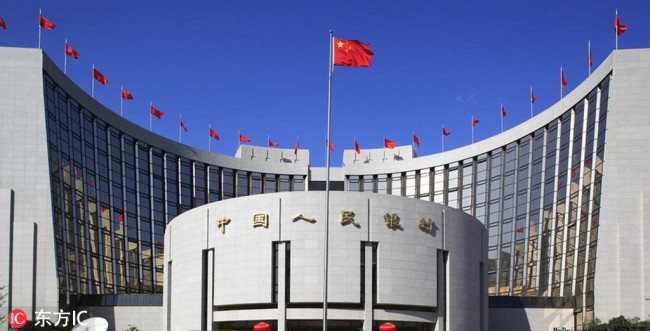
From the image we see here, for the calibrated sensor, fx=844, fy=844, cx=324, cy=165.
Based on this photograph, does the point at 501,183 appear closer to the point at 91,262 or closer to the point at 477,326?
the point at 477,326

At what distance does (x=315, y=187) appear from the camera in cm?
9581

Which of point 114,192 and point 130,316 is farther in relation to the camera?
point 114,192

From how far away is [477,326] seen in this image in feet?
200

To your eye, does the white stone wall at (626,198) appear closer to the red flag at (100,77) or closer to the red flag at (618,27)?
the red flag at (618,27)

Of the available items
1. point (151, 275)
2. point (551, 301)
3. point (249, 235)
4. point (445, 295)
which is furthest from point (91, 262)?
point (551, 301)

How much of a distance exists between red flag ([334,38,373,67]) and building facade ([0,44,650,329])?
1667 centimetres

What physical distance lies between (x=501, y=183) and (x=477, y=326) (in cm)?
2533

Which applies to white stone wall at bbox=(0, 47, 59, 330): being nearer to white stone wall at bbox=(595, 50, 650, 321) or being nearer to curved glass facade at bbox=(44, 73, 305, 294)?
curved glass facade at bbox=(44, 73, 305, 294)

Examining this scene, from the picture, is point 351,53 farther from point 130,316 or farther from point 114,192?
point 114,192

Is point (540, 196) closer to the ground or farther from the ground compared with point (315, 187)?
closer to the ground

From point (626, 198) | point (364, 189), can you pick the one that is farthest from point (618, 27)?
point (364, 189)

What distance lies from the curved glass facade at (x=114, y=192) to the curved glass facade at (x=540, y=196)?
19.5m

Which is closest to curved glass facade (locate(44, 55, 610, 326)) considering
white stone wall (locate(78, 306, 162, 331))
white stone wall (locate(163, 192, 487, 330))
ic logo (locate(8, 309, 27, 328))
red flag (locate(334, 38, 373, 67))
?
white stone wall (locate(78, 306, 162, 331))

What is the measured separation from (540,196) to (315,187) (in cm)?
2785
